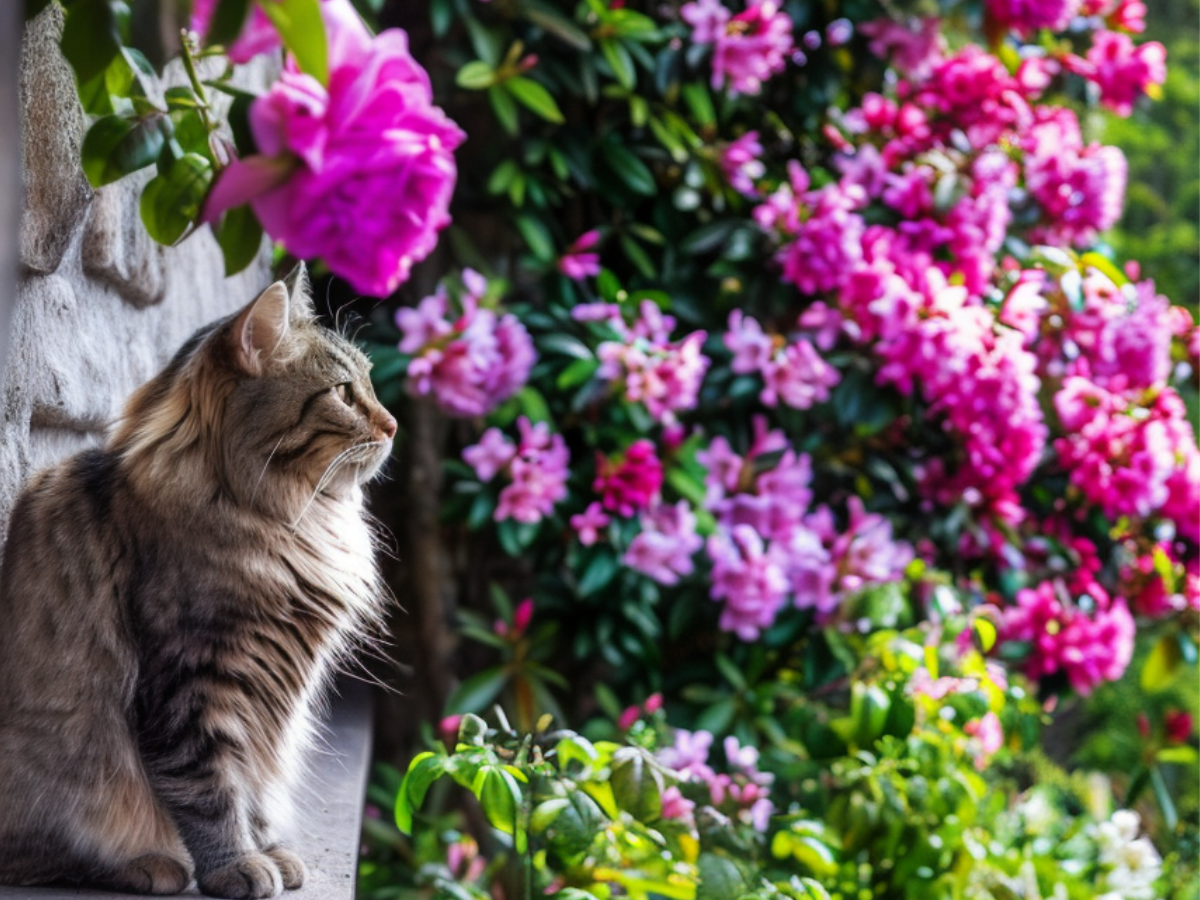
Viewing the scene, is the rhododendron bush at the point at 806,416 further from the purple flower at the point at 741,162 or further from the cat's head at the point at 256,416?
the cat's head at the point at 256,416

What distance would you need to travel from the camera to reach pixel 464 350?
199cm

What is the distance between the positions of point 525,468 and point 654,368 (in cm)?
29

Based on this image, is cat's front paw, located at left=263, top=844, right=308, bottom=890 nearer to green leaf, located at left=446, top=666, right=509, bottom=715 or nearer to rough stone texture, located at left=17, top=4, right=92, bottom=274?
rough stone texture, located at left=17, top=4, right=92, bottom=274

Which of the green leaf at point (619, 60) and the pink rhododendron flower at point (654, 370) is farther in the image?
the green leaf at point (619, 60)

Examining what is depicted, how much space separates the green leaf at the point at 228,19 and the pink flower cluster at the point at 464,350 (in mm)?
1262

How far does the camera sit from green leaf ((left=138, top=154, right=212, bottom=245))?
0.92 metres

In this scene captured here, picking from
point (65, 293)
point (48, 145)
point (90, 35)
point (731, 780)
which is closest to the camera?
point (90, 35)

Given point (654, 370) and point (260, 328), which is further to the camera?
point (654, 370)

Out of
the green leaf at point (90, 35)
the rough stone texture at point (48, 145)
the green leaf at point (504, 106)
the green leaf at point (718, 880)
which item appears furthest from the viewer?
the green leaf at point (504, 106)

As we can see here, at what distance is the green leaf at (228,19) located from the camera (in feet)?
2.25

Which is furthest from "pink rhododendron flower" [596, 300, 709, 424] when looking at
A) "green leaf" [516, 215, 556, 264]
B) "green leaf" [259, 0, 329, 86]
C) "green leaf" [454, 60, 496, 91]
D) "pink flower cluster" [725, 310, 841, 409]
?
"green leaf" [259, 0, 329, 86]

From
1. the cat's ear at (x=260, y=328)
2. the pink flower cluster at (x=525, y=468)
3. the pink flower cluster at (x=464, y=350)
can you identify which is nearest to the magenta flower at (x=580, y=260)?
the pink flower cluster at (x=464, y=350)

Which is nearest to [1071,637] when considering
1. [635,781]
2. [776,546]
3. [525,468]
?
[776,546]

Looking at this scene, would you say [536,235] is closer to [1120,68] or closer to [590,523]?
[590,523]
